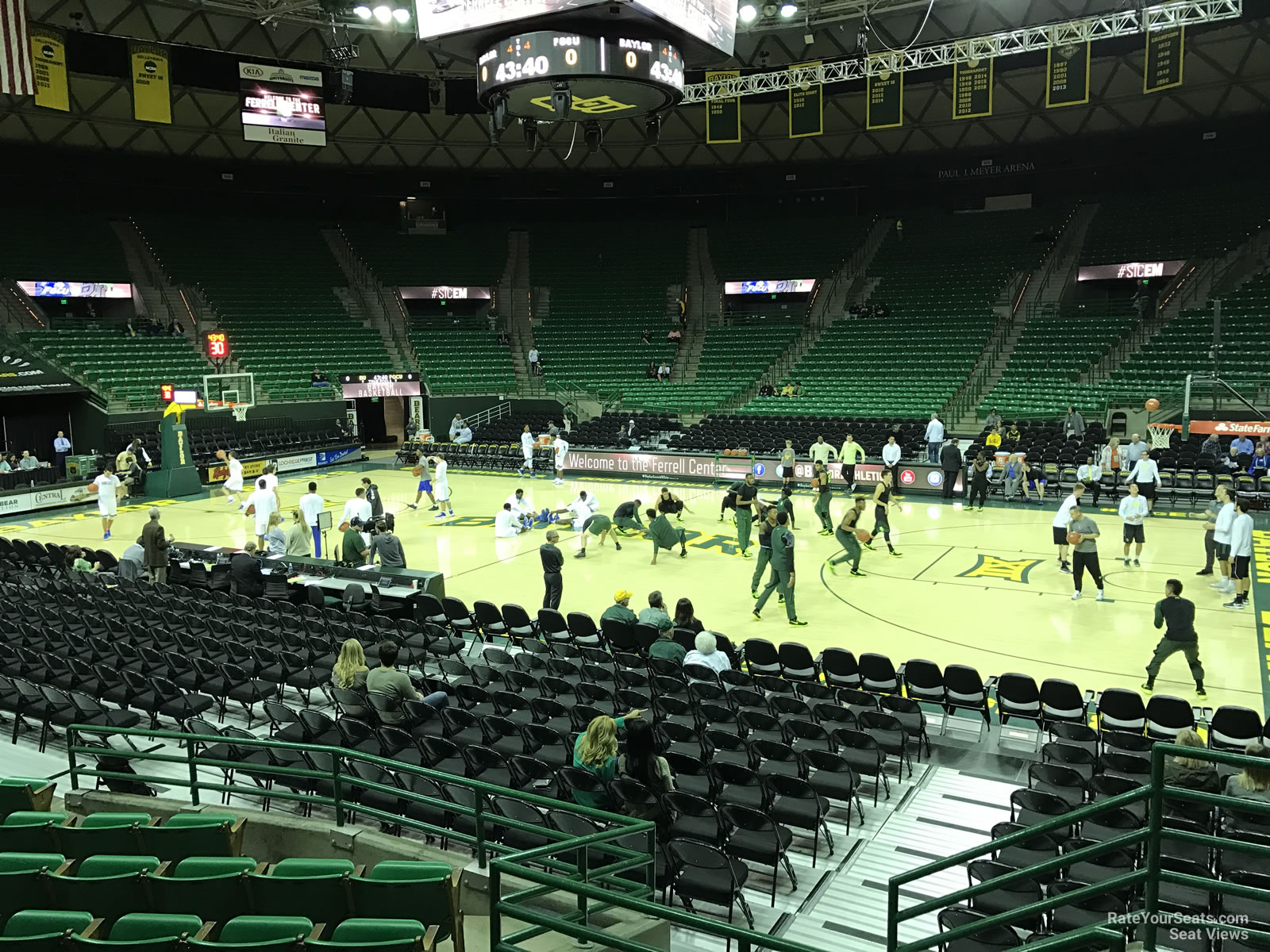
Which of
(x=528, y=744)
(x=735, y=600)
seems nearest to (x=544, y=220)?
(x=735, y=600)

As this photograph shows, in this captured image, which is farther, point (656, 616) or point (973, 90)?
point (973, 90)

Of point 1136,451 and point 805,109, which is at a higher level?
point 805,109

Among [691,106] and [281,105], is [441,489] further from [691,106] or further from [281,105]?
[691,106]

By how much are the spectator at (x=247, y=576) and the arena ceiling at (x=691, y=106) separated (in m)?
17.6

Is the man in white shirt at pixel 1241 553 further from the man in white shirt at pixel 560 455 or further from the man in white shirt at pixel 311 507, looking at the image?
the man in white shirt at pixel 560 455

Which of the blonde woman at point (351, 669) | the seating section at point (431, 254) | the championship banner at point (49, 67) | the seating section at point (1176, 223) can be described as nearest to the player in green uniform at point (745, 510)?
the blonde woman at point (351, 669)

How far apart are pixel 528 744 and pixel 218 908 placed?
3.65 metres

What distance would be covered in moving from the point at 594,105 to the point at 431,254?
110 feet

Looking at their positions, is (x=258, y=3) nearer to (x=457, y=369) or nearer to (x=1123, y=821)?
(x=457, y=369)

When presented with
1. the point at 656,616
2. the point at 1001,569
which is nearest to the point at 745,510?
the point at 1001,569

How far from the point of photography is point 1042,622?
578 inches

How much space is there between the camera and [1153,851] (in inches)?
157

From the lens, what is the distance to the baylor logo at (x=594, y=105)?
545 inches

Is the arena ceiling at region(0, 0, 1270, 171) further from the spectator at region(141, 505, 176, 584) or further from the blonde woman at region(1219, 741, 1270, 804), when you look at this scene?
the blonde woman at region(1219, 741, 1270, 804)
